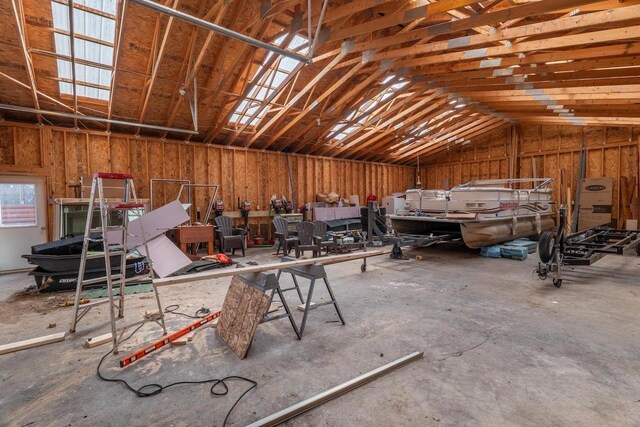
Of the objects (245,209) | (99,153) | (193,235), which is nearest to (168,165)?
(99,153)

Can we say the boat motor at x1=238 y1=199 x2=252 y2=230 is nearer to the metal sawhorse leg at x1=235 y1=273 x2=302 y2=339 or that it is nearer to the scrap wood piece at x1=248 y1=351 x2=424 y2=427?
the metal sawhorse leg at x1=235 y1=273 x2=302 y2=339

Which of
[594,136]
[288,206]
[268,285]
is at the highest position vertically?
[594,136]

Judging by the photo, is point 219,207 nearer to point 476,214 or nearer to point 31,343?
point 31,343

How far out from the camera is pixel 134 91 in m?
7.06

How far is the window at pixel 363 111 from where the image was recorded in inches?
336

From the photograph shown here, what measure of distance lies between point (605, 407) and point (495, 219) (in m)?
5.32

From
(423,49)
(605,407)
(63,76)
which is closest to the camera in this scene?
(605,407)

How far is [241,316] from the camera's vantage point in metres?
2.82

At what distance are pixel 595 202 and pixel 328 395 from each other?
12237 mm

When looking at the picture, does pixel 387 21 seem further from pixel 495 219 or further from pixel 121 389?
pixel 121 389

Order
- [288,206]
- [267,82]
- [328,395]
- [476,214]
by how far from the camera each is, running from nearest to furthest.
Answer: [328,395], [476,214], [267,82], [288,206]

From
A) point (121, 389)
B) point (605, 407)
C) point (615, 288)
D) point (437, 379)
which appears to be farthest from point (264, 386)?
point (615, 288)

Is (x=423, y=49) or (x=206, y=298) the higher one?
(x=423, y=49)

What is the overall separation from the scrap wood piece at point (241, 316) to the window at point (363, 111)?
6851mm
